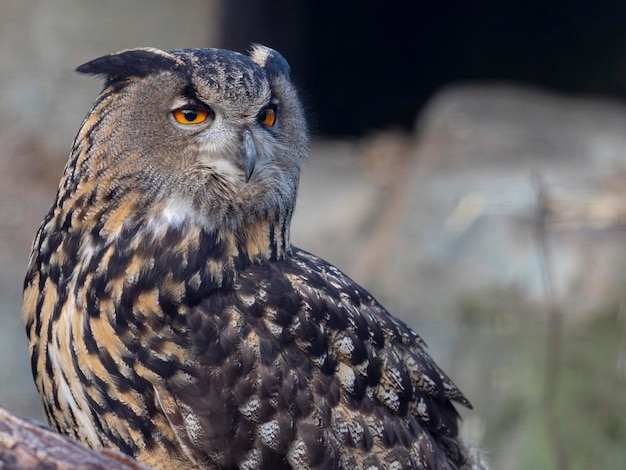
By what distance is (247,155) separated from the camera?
2039 millimetres

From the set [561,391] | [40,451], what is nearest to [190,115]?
[40,451]

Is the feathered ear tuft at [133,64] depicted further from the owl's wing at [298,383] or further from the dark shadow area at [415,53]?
the dark shadow area at [415,53]

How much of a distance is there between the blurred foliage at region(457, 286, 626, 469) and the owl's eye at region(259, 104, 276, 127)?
2.41 meters

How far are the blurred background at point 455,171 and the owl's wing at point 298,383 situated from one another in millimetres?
785

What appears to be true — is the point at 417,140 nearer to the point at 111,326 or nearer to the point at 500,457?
the point at 500,457

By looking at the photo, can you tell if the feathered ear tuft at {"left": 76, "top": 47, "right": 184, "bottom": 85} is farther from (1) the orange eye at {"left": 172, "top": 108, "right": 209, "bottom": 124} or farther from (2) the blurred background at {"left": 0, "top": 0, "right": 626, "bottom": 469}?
(2) the blurred background at {"left": 0, "top": 0, "right": 626, "bottom": 469}

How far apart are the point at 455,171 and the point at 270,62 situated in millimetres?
3275

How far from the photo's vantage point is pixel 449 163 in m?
5.49

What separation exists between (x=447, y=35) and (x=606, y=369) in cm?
416

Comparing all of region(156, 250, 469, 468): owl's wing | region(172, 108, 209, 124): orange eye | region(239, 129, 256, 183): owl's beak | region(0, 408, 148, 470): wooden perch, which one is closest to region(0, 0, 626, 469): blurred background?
region(156, 250, 469, 468): owl's wing

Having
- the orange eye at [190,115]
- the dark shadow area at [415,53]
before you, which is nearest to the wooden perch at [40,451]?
the orange eye at [190,115]

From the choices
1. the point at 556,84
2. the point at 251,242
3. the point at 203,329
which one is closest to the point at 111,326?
the point at 203,329

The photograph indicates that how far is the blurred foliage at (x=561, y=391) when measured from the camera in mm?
4168

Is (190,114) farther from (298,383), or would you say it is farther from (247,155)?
(298,383)
